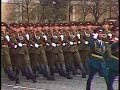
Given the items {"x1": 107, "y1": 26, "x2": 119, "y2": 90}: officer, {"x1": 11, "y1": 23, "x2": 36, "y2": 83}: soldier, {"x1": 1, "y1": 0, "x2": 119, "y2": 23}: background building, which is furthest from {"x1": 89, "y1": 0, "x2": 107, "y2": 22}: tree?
{"x1": 107, "y1": 26, "x2": 119, "y2": 90}: officer

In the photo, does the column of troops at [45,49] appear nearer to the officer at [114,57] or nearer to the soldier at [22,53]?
the soldier at [22,53]

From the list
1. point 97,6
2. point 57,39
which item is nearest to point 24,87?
point 57,39


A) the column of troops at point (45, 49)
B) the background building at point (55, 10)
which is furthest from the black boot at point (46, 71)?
the background building at point (55, 10)

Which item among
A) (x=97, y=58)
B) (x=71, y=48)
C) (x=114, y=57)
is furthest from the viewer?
(x=71, y=48)

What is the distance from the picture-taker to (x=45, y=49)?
12.9 m

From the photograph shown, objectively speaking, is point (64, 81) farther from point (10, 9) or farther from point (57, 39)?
point (10, 9)

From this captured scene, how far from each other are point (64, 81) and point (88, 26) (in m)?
1.91

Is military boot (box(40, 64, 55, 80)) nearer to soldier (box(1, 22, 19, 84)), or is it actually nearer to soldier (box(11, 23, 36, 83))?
soldier (box(11, 23, 36, 83))

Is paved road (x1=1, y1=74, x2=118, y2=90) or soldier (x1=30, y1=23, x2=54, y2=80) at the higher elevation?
soldier (x1=30, y1=23, x2=54, y2=80)

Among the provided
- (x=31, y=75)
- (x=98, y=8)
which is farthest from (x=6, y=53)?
(x=98, y=8)

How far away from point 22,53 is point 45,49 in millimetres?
1001

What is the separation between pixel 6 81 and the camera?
12.2 metres

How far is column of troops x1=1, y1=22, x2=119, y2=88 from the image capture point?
1205cm

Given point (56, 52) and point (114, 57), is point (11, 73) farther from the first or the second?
point (114, 57)
